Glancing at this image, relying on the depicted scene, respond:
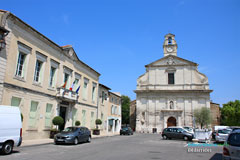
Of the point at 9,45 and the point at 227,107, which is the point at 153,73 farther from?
the point at 9,45

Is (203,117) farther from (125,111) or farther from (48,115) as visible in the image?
(125,111)

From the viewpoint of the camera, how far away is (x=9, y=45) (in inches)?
550

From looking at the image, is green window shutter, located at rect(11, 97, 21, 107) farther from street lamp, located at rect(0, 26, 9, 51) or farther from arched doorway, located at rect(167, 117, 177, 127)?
arched doorway, located at rect(167, 117, 177, 127)

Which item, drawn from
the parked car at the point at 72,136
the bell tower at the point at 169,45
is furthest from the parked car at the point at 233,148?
the bell tower at the point at 169,45

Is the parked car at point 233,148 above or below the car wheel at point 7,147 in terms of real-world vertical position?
above

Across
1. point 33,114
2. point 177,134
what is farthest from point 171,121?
point 33,114

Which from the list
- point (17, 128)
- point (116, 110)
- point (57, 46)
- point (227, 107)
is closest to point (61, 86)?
point (57, 46)

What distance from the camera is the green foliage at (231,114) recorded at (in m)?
45.2

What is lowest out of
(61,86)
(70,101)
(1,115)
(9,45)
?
(1,115)

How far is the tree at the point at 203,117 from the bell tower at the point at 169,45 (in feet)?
49.6

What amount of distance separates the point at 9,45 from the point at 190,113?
118 feet

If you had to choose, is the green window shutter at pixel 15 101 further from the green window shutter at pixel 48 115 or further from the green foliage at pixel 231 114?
the green foliage at pixel 231 114

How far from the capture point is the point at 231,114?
46312 mm

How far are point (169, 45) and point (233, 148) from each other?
4279cm
